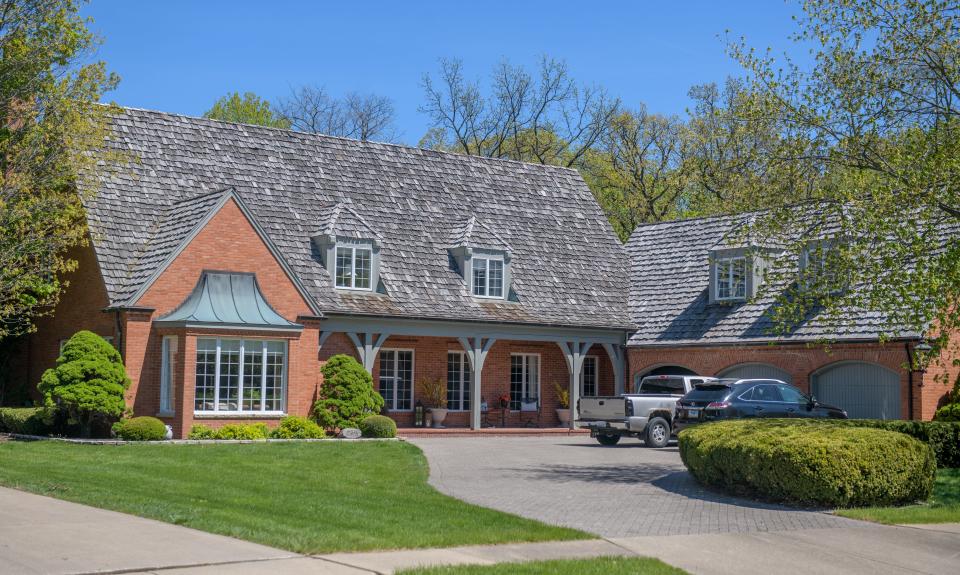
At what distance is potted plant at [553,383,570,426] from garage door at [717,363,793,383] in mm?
5380

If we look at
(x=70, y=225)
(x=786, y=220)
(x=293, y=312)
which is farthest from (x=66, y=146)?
(x=786, y=220)

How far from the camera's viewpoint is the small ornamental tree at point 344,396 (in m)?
29.5

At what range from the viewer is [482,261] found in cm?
3616

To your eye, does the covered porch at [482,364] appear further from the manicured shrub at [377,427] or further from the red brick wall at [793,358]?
the manicured shrub at [377,427]

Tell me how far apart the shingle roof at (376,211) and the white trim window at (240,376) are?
2.46 metres

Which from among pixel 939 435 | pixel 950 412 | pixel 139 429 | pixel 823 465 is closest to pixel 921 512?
pixel 823 465

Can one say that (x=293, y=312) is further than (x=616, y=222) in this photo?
No

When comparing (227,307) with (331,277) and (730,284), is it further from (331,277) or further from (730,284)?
(730,284)

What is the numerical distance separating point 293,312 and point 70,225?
240 inches

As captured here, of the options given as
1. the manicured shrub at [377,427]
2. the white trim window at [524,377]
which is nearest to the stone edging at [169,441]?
the manicured shrub at [377,427]

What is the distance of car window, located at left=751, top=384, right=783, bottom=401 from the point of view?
27016 mm

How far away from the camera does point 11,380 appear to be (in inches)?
1286

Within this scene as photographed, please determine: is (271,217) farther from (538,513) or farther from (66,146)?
(538,513)

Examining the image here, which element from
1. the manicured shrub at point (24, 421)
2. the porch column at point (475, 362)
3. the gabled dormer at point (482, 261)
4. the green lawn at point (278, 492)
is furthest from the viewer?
the gabled dormer at point (482, 261)
